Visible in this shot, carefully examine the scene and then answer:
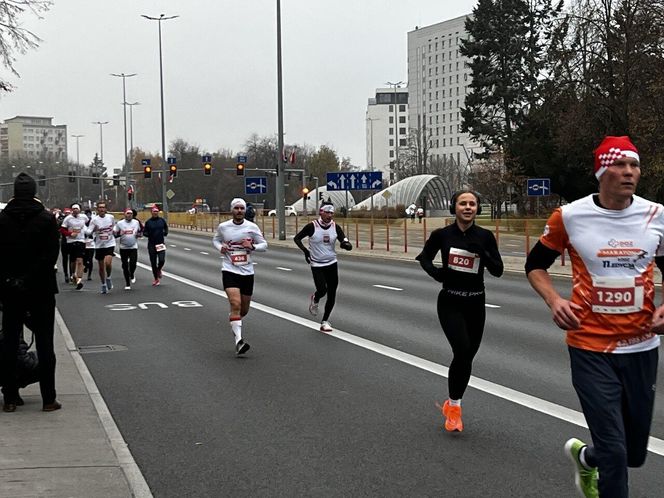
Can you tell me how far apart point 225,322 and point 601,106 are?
3108 cm

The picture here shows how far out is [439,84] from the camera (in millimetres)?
176500

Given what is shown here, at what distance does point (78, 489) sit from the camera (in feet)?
18.3

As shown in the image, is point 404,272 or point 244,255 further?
point 404,272

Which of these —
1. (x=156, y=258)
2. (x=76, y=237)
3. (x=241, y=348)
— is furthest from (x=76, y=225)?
(x=241, y=348)

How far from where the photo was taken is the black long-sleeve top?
744 cm

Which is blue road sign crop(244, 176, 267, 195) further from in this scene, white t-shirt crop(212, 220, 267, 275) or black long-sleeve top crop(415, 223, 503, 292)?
black long-sleeve top crop(415, 223, 503, 292)

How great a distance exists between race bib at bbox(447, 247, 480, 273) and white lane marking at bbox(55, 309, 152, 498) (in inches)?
111

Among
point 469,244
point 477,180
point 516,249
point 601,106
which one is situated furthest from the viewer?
point 477,180

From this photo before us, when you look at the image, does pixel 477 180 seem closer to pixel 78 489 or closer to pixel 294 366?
pixel 294 366

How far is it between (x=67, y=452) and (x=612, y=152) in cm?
409

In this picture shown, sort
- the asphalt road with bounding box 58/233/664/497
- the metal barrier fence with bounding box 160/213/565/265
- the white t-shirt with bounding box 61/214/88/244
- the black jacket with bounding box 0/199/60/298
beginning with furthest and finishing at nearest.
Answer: the metal barrier fence with bounding box 160/213/565/265 < the white t-shirt with bounding box 61/214/88/244 < the black jacket with bounding box 0/199/60/298 < the asphalt road with bounding box 58/233/664/497

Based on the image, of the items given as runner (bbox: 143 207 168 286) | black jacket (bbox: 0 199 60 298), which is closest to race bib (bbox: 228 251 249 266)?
black jacket (bbox: 0 199 60 298)

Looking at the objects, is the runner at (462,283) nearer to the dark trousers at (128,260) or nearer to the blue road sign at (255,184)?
the dark trousers at (128,260)

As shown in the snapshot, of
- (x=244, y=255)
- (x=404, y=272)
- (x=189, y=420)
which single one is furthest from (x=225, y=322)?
(x=404, y=272)
